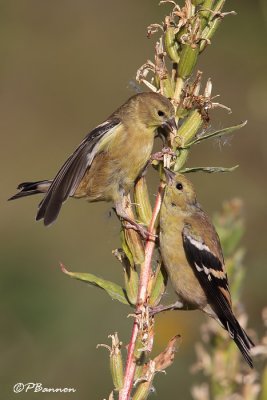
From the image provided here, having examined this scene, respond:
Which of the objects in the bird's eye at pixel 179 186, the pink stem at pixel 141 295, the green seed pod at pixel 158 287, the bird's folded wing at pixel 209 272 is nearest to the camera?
the pink stem at pixel 141 295

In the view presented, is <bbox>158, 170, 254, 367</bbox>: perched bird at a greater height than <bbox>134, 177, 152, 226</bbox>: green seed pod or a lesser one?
lesser

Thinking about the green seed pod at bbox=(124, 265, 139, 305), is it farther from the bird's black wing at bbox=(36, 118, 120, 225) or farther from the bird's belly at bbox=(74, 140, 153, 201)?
the bird's belly at bbox=(74, 140, 153, 201)

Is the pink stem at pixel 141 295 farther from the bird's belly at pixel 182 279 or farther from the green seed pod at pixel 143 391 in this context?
the bird's belly at pixel 182 279

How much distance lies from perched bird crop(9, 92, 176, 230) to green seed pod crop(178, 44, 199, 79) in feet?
1.69

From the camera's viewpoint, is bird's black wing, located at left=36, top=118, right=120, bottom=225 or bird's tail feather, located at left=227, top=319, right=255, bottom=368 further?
bird's tail feather, located at left=227, top=319, right=255, bottom=368

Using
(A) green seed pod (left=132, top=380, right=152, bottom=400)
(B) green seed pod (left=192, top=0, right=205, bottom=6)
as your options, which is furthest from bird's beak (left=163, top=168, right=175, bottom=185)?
(A) green seed pod (left=132, top=380, right=152, bottom=400)

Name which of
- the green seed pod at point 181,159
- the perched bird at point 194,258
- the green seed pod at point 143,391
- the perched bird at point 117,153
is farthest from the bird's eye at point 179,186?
the green seed pod at point 143,391

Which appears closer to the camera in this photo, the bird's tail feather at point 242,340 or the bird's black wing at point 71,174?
A: the bird's black wing at point 71,174

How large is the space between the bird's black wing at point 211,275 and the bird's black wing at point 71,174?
56 cm

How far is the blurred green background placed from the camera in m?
6.11

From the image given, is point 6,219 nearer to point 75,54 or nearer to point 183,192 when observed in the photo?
point 75,54

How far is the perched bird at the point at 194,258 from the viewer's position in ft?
11.3

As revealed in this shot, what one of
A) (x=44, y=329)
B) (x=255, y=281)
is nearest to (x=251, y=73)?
(x=44, y=329)

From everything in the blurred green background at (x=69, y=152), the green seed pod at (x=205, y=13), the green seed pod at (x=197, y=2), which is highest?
the green seed pod at (x=197, y=2)
